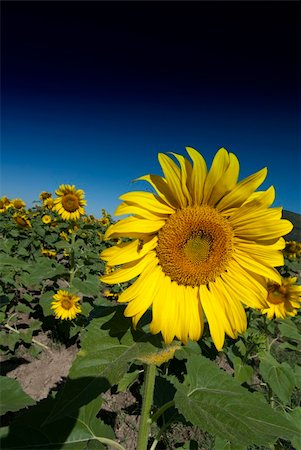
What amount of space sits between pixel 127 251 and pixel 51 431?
926 millimetres

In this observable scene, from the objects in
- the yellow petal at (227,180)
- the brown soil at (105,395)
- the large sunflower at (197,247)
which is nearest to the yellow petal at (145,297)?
the large sunflower at (197,247)

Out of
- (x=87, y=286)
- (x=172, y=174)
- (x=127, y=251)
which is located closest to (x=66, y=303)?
(x=87, y=286)

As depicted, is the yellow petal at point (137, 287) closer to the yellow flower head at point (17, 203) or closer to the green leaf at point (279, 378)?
the green leaf at point (279, 378)

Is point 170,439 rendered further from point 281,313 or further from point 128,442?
point 281,313

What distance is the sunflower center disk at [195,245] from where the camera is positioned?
1.84 metres

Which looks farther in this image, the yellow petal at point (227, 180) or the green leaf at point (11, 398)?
the yellow petal at point (227, 180)

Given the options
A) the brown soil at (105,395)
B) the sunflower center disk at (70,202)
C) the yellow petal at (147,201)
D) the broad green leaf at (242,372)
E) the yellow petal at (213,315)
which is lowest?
the brown soil at (105,395)

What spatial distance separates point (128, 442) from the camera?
3775 millimetres

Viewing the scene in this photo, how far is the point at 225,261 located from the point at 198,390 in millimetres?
656

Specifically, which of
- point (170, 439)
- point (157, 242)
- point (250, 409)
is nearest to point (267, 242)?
point (157, 242)

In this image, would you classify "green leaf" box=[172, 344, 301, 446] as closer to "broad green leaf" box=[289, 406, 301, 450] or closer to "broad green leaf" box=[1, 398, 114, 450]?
"broad green leaf" box=[1, 398, 114, 450]

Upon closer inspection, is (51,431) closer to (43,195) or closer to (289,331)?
(289,331)

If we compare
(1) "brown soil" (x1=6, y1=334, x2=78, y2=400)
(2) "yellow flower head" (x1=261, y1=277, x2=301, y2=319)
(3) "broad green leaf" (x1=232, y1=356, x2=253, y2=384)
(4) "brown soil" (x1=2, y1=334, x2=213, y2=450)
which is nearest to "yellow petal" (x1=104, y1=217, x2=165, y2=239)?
(3) "broad green leaf" (x1=232, y1=356, x2=253, y2=384)

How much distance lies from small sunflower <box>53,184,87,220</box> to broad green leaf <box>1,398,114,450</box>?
5526 millimetres
